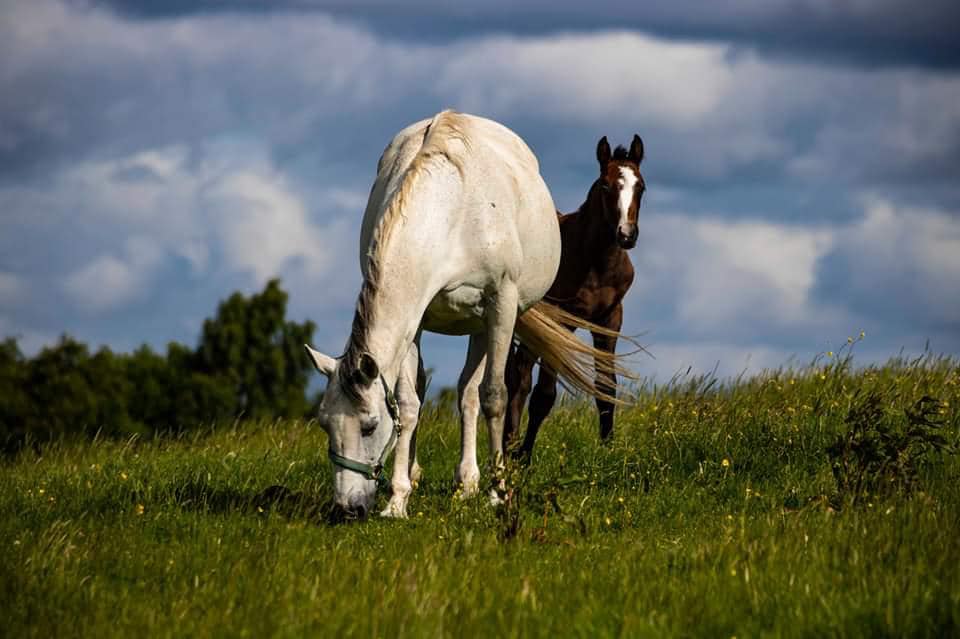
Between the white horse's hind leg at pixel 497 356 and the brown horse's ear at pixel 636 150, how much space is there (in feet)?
11.8

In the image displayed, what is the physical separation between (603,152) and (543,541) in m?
5.79

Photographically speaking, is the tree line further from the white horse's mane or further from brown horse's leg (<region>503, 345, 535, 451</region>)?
the white horse's mane

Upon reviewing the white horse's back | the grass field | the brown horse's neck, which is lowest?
the grass field

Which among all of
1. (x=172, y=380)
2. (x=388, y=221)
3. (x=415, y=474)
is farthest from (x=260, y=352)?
(x=388, y=221)

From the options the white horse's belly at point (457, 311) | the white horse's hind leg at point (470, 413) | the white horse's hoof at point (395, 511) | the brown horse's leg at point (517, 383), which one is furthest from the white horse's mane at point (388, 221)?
the brown horse's leg at point (517, 383)

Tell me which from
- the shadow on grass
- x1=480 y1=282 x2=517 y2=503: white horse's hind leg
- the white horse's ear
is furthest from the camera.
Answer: x1=480 y1=282 x2=517 y2=503: white horse's hind leg

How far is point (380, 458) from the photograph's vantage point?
24.0 ft

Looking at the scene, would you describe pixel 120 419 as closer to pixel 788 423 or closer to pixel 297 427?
pixel 297 427

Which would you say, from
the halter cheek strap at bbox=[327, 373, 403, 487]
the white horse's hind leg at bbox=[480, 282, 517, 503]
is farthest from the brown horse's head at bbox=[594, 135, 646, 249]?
the halter cheek strap at bbox=[327, 373, 403, 487]

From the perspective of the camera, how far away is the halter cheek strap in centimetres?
718

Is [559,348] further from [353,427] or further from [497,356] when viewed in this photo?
[353,427]

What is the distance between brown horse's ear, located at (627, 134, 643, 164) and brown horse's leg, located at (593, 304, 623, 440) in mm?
1500

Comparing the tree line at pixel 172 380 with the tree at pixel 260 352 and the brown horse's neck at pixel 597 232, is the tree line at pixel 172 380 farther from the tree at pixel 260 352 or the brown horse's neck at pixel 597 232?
the brown horse's neck at pixel 597 232

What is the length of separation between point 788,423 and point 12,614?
693 centimetres
